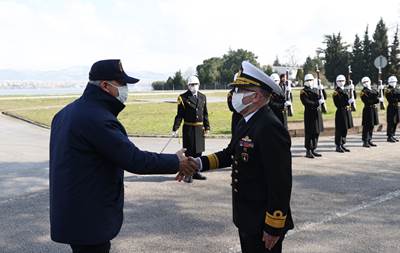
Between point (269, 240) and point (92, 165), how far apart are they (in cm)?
133

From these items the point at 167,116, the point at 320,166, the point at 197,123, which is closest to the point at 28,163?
the point at 197,123

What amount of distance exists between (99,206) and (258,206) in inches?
44.7

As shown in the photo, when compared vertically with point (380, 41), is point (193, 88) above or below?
below

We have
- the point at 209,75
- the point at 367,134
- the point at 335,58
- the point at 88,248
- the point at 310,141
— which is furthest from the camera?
the point at 209,75

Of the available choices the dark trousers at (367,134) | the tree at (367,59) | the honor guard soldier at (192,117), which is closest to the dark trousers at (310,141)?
the dark trousers at (367,134)

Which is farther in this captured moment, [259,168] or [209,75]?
[209,75]

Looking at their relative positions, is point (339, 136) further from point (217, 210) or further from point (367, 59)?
point (367, 59)

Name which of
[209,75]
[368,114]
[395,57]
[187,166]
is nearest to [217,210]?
[187,166]

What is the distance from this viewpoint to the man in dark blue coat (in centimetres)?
289

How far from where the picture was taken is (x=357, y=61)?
6328cm

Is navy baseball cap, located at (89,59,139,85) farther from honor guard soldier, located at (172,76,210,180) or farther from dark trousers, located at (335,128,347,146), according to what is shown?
dark trousers, located at (335,128,347,146)

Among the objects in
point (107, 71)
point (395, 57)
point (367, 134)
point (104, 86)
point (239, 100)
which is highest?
point (395, 57)

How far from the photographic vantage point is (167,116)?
74.3ft

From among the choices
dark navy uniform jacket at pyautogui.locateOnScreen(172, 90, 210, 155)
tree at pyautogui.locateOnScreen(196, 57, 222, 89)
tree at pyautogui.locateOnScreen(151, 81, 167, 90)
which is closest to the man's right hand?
dark navy uniform jacket at pyautogui.locateOnScreen(172, 90, 210, 155)
